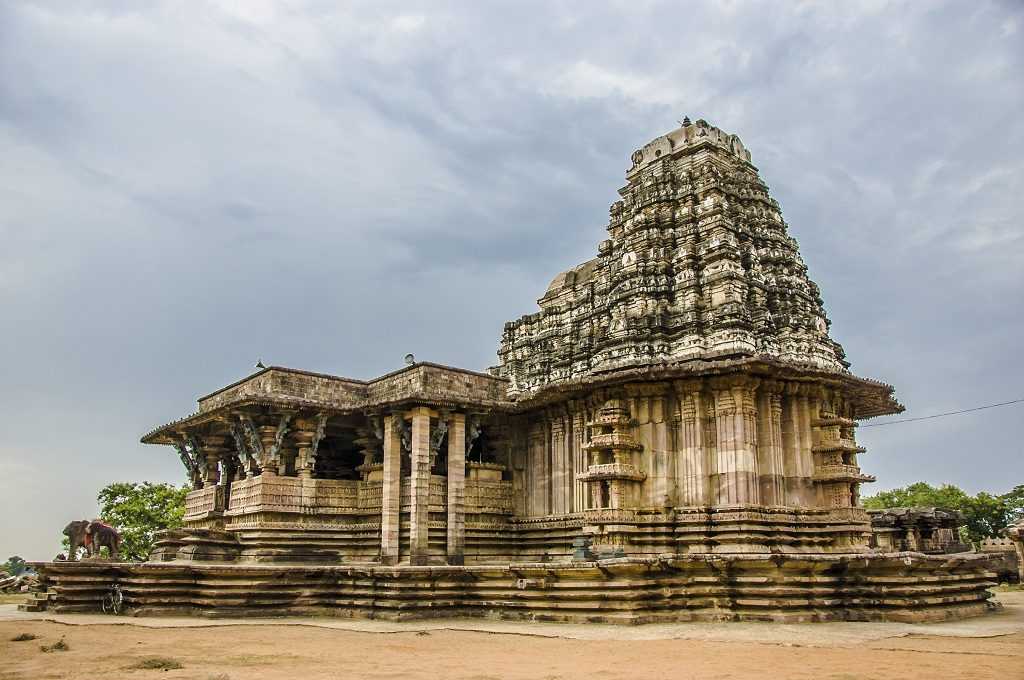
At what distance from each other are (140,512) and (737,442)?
30508 mm

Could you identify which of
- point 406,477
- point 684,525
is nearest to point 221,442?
point 406,477

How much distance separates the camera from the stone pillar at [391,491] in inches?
803

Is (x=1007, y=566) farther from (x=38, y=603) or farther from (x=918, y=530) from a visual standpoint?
(x=38, y=603)

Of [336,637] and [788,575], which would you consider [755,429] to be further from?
[336,637]

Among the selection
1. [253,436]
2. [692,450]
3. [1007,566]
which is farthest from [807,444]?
[1007,566]

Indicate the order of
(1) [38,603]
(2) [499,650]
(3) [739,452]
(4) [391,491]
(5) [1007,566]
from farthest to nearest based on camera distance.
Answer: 1. (5) [1007,566]
2. (4) [391,491]
3. (1) [38,603]
4. (3) [739,452]
5. (2) [499,650]

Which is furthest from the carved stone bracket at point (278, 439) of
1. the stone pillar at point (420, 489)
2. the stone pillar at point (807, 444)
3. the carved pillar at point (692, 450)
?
the stone pillar at point (807, 444)

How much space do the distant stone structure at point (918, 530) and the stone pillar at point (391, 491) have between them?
20514mm

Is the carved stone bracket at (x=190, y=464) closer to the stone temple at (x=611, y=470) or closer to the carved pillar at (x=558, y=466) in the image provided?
the stone temple at (x=611, y=470)

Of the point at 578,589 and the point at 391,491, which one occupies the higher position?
the point at 391,491

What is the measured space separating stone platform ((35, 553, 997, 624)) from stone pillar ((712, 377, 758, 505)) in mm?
2282

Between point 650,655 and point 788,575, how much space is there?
220 inches

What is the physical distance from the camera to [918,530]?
32.5 meters

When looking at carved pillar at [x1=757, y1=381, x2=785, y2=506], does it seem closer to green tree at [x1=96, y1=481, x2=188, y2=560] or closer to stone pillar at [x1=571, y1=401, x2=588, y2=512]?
stone pillar at [x1=571, y1=401, x2=588, y2=512]
